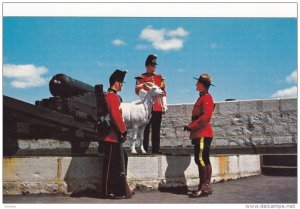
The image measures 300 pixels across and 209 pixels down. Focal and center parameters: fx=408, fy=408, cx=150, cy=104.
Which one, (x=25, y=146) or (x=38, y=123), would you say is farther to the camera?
(x=25, y=146)

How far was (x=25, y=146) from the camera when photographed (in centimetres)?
923

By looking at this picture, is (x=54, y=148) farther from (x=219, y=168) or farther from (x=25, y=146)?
(x=219, y=168)

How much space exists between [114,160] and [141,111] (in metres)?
0.93

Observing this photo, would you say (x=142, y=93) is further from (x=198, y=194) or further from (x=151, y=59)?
(x=198, y=194)

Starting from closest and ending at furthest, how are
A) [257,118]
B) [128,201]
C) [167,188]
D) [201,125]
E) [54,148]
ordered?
[128,201] < [201,125] < [167,188] < [257,118] < [54,148]

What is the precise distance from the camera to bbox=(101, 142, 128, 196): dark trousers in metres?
4.92

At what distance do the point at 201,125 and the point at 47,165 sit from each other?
2.05 meters

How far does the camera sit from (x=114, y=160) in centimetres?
495

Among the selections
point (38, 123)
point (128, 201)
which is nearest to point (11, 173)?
point (38, 123)

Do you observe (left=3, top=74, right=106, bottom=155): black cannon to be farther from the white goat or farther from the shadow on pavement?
the shadow on pavement
